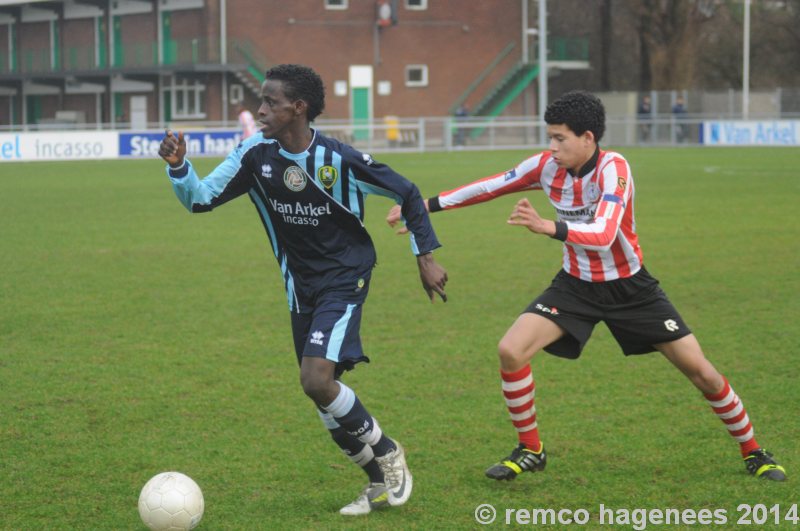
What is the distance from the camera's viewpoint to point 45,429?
6.59 metres

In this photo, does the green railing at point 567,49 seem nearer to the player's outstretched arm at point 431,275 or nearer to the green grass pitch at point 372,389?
the green grass pitch at point 372,389

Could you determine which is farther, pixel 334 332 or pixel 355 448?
pixel 355 448

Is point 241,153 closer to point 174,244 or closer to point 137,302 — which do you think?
point 137,302

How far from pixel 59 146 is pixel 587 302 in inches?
1301

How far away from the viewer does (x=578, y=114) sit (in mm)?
5523

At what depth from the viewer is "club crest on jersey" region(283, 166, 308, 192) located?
17.3 ft

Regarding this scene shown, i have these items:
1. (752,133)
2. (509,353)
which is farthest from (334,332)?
(752,133)

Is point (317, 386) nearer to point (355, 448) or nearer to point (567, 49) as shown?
point (355, 448)

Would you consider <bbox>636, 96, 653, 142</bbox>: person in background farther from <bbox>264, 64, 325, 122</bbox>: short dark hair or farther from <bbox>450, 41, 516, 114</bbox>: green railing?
<bbox>264, 64, 325, 122</bbox>: short dark hair

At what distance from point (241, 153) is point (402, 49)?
154ft

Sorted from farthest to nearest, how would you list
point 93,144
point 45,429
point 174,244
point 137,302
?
1. point 93,144
2. point 174,244
3. point 137,302
4. point 45,429

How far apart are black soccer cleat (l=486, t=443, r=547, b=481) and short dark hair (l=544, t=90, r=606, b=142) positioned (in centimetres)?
162

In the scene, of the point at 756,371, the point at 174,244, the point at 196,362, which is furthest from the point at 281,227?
the point at 174,244

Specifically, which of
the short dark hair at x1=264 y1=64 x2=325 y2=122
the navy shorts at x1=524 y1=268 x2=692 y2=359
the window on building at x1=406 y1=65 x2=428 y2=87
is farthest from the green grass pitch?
the window on building at x1=406 y1=65 x2=428 y2=87
